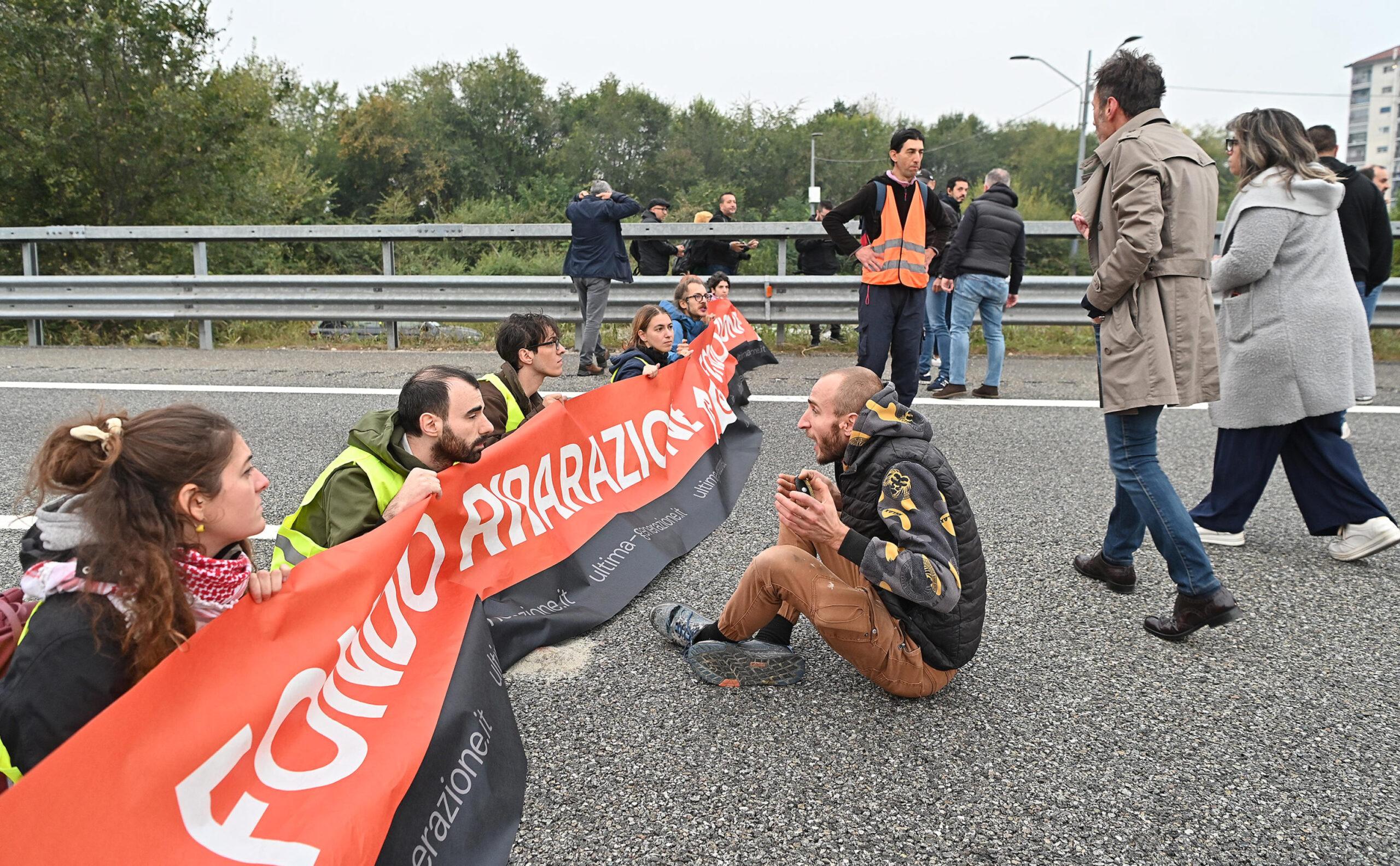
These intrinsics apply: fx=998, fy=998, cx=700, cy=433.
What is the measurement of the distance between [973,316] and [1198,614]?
542 centimetres

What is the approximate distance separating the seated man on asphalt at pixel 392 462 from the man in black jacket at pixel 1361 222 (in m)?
5.53

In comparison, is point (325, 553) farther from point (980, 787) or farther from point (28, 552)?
point (980, 787)

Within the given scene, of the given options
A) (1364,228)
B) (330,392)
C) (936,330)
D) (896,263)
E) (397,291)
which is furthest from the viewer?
(397,291)

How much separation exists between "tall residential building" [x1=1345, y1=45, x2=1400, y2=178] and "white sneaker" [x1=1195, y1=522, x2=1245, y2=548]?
123684mm

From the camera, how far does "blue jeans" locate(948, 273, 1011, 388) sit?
857 cm

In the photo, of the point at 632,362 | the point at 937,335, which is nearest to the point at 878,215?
the point at 632,362

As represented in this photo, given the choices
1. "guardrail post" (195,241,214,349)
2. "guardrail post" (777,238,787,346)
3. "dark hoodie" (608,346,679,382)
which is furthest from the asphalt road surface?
"guardrail post" (195,241,214,349)

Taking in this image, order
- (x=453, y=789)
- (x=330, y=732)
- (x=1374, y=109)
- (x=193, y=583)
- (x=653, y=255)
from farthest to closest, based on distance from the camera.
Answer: (x=1374, y=109) < (x=653, y=255) < (x=453, y=789) < (x=330, y=732) < (x=193, y=583)

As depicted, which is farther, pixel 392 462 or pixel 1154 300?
pixel 1154 300

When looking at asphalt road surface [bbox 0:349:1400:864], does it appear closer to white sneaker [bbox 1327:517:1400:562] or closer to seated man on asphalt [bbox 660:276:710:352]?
white sneaker [bbox 1327:517:1400:562]

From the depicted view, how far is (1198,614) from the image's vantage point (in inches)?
142

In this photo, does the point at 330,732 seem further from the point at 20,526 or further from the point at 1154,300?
the point at 20,526

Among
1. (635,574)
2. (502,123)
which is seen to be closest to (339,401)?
(635,574)

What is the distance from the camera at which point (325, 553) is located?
247cm
